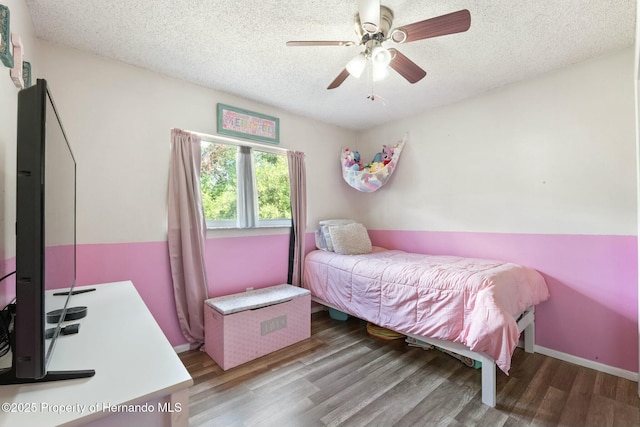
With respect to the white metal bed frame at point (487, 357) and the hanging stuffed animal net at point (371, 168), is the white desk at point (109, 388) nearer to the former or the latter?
the white metal bed frame at point (487, 357)

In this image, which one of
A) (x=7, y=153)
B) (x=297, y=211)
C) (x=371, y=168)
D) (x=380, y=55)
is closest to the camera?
(x=7, y=153)

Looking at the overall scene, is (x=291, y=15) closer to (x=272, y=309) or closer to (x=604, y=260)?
(x=272, y=309)

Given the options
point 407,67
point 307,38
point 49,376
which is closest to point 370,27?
point 407,67

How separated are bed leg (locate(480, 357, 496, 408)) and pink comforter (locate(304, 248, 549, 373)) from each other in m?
0.07

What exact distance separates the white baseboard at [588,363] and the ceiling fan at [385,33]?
7.97ft

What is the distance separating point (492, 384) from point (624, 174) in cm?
176

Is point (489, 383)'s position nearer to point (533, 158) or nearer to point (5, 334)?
point (533, 158)

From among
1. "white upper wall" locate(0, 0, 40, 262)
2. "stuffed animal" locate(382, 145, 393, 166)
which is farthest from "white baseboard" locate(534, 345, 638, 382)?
"white upper wall" locate(0, 0, 40, 262)

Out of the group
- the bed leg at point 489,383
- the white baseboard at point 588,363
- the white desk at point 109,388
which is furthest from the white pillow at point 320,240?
the white desk at point 109,388

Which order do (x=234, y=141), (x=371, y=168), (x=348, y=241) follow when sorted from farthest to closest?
(x=371, y=168), (x=348, y=241), (x=234, y=141)

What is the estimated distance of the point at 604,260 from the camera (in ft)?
6.70

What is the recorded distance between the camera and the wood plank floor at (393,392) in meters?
1.56

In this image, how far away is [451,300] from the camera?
1.83 meters

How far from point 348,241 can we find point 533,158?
180 centimetres
